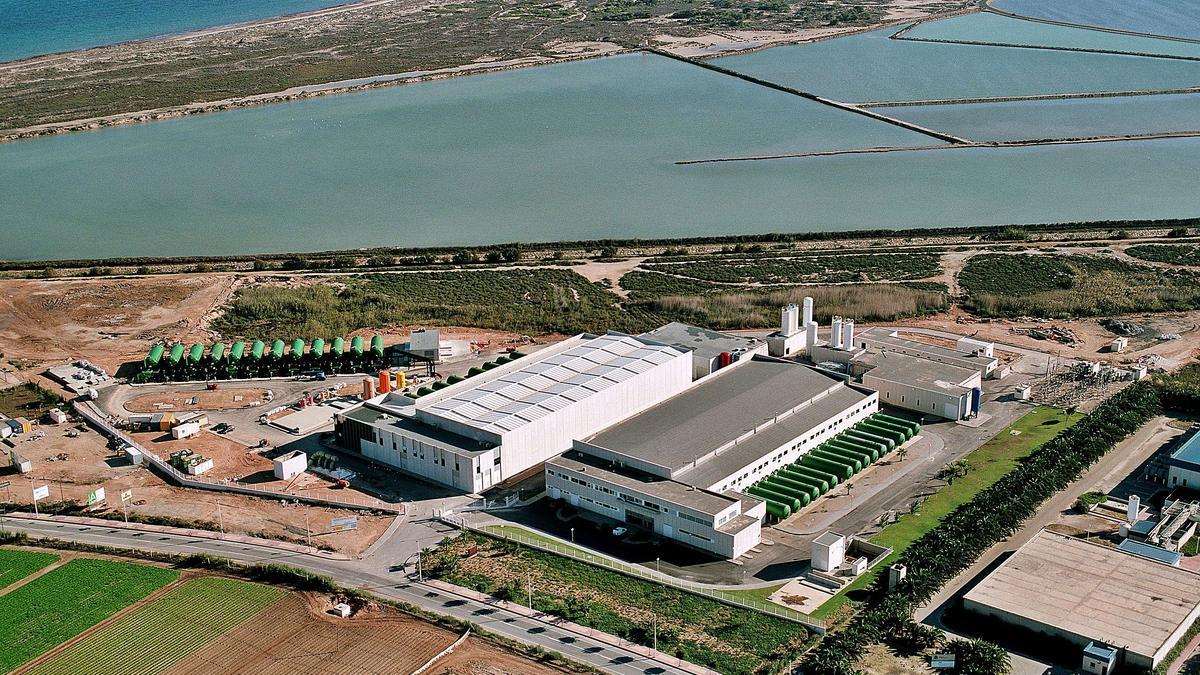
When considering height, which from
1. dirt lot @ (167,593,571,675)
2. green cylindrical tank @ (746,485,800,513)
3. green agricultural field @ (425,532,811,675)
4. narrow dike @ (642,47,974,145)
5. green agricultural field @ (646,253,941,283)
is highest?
narrow dike @ (642,47,974,145)

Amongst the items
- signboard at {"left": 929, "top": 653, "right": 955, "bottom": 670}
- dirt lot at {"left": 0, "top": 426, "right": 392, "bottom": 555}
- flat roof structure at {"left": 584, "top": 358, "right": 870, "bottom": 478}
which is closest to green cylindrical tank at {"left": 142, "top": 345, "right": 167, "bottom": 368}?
dirt lot at {"left": 0, "top": 426, "right": 392, "bottom": 555}

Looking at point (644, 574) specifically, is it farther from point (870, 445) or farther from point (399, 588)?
point (870, 445)

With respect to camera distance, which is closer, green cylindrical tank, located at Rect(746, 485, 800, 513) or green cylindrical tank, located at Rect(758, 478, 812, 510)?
green cylindrical tank, located at Rect(746, 485, 800, 513)

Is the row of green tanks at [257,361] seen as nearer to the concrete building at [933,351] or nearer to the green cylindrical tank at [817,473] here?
the green cylindrical tank at [817,473]

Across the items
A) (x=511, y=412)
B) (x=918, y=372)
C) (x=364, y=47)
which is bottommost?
(x=918, y=372)

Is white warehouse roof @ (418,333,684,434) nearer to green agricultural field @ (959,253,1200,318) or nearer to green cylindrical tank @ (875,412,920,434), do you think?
green cylindrical tank @ (875,412,920,434)

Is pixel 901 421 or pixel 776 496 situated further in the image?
pixel 901 421

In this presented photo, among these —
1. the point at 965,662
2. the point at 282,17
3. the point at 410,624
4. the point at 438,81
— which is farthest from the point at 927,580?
the point at 282,17

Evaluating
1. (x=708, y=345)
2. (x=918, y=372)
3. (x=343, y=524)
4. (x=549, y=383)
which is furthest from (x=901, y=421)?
(x=343, y=524)

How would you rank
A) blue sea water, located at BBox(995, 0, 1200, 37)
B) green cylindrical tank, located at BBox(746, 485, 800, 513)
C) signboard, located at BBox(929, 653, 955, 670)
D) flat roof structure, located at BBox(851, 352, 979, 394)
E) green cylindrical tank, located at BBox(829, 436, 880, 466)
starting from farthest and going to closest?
1. blue sea water, located at BBox(995, 0, 1200, 37)
2. flat roof structure, located at BBox(851, 352, 979, 394)
3. green cylindrical tank, located at BBox(829, 436, 880, 466)
4. green cylindrical tank, located at BBox(746, 485, 800, 513)
5. signboard, located at BBox(929, 653, 955, 670)
